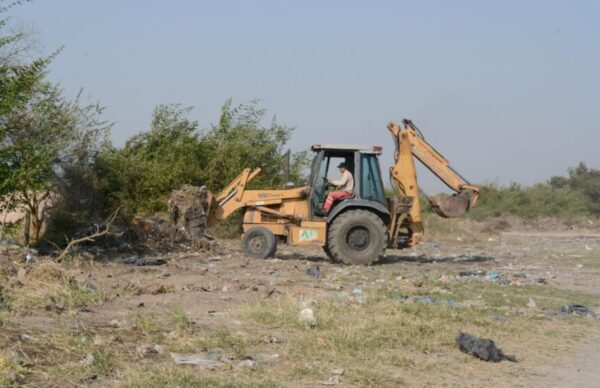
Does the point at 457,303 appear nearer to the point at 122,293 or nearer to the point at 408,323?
the point at 408,323

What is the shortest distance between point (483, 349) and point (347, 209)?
7.73m

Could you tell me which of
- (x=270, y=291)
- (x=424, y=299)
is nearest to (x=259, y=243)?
(x=270, y=291)

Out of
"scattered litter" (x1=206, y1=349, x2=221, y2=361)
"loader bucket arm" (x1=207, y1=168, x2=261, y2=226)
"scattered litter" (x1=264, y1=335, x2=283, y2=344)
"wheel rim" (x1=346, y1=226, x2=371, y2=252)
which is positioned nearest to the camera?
"scattered litter" (x1=206, y1=349, x2=221, y2=361)

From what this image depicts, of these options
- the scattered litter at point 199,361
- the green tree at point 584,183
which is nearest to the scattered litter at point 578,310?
the scattered litter at point 199,361

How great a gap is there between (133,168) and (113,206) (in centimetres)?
110

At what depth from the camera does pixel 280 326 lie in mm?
7770

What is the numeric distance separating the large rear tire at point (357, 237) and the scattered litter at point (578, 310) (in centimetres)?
485

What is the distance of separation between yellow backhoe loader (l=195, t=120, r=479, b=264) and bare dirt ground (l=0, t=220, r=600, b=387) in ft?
4.13

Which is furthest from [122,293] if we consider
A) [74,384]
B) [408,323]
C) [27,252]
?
[74,384]

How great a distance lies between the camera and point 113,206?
59.4 feet

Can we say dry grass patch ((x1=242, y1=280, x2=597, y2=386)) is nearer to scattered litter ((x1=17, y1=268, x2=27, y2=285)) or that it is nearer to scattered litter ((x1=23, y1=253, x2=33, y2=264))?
scattered litter ((x1=17, y1=268, x2=27, y2=285))

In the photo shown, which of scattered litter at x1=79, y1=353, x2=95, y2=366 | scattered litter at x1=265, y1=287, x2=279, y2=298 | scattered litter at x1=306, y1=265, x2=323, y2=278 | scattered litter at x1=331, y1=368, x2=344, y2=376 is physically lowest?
scattered litter at x1=331, y1=368, x2=344, y2=376

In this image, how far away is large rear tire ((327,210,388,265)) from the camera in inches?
558

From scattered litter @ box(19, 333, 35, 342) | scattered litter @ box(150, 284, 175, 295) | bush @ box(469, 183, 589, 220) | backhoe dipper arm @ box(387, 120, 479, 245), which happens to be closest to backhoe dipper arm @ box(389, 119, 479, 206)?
backhoe dipper arm @ box(387, 120, 479, 245)
